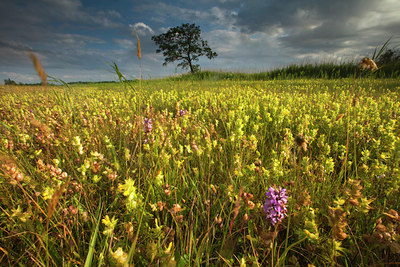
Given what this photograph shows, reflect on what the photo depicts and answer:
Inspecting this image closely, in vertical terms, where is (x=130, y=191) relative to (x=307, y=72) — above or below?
below

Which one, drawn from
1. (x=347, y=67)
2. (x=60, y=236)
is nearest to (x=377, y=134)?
(x=60, y=236)

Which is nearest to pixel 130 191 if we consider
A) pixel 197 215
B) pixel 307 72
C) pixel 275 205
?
pixel 197 215

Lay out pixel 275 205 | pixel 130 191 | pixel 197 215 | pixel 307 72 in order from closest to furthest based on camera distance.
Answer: pixel 130 191 < pixel 275 205 < pixel 197 215 < pixel 307 72

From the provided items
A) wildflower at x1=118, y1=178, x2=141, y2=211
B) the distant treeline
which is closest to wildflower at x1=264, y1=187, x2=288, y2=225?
wildflower at x1=118, y1=178, x2=141, y2=211

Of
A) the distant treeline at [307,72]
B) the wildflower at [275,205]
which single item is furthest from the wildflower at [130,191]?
the distant treeline at [307,72]

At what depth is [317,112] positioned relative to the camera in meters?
3.62

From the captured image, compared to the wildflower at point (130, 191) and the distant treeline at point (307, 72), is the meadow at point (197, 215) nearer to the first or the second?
the wildflower at point (130, 191)

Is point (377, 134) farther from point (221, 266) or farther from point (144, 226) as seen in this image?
point (144, 226)

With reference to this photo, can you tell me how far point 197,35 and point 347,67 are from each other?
116ft

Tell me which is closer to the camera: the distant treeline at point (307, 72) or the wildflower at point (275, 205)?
the wildflower at point (275, 205)

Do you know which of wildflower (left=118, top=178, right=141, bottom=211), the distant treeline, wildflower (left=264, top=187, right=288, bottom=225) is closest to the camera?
wildflower (left=118, top=178, right=141, bottom=211)

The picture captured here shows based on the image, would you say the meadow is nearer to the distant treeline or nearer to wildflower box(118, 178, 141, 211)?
wildflower box(118, 178, 141, 211)

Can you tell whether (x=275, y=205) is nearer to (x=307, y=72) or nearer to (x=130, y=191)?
(x=130, y=191)

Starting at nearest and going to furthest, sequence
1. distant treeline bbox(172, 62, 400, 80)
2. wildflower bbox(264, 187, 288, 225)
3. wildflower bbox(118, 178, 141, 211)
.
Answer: wildflower bbox(118, 178, 141, 211)
wildflower bbox(264, 187, 288, 225)
distant treeline bbox(172, 62, 400, 80)
